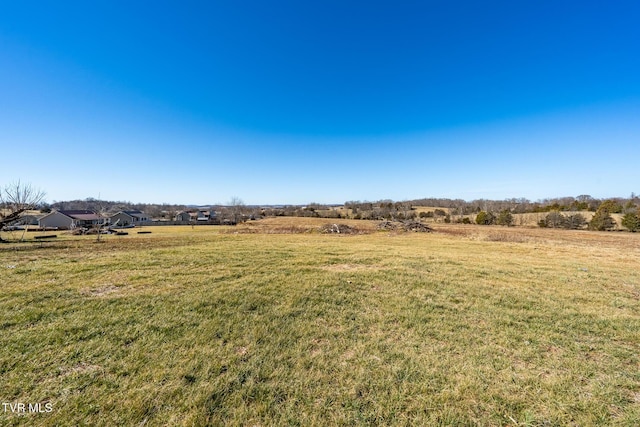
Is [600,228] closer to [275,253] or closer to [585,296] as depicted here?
[585,296]

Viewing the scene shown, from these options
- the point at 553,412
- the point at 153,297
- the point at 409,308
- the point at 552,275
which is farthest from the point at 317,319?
the point at 552,275

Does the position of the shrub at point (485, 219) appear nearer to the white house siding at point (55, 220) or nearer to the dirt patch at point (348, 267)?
the dirt patch at point (348, 267)

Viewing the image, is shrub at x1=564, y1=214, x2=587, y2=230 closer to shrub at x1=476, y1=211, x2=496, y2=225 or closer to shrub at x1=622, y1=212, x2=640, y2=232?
shrub at x1=622, y1=212, x2=640, y2=232

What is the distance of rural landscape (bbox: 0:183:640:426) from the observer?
282cm

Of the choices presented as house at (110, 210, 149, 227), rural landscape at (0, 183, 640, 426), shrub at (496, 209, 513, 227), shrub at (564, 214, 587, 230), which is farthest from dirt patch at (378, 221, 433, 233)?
house at (110, 210, 149, 227)

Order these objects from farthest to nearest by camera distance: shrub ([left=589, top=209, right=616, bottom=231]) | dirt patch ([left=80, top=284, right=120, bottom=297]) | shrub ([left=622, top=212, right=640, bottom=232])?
1. shrub ([left=589, top=209, right=616, bottom=231])
2. shrub ([left=622, top=212, right=640, bottom=232])
3. dirt patch ([left=80, top=284, right=120, bottom=297])

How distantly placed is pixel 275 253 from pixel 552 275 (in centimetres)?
1168

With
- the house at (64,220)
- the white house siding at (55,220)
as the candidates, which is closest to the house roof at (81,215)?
the house at (64,220)

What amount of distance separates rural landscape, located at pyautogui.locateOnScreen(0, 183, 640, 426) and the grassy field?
2cm

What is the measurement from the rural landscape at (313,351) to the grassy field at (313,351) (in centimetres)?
2

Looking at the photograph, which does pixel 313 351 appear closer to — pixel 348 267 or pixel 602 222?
pixel 348 267

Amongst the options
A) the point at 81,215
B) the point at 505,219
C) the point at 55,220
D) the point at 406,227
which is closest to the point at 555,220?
the point at 505,219

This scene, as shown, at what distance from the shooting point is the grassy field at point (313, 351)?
111 inches

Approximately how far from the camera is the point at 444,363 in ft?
12.3
